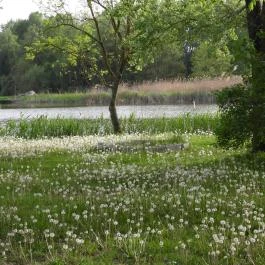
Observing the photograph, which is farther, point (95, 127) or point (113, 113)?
point (95, 127)

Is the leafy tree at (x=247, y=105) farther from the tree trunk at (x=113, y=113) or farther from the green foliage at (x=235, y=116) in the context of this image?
the tree trunk at (x=113, y=113)

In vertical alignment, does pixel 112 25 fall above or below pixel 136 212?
above

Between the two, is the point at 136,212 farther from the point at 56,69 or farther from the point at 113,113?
the point at 56,69

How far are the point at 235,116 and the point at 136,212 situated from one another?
565 cm

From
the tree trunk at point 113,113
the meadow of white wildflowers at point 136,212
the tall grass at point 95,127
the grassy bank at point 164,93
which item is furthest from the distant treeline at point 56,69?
the meadow of white wildflowers at point 136,212

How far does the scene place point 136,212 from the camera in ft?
27.1

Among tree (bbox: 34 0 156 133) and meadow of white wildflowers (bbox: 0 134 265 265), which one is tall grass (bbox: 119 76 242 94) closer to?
tree (bbox: 34 0 156 133)

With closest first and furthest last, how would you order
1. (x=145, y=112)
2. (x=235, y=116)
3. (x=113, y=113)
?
1. (x=235, y=116)
2. (x=113, y=113)
3. (x=145, y=112)

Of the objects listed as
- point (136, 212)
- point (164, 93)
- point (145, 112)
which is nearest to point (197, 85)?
point (164, 93)

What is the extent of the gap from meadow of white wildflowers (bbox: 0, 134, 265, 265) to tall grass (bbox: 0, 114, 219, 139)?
31.7 ft

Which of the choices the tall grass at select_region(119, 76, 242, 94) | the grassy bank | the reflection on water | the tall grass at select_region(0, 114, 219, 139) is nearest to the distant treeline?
the grassy bank

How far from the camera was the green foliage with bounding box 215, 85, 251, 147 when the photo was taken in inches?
504

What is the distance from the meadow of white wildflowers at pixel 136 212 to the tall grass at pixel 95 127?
31.7ft

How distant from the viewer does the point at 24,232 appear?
23.0 ft
